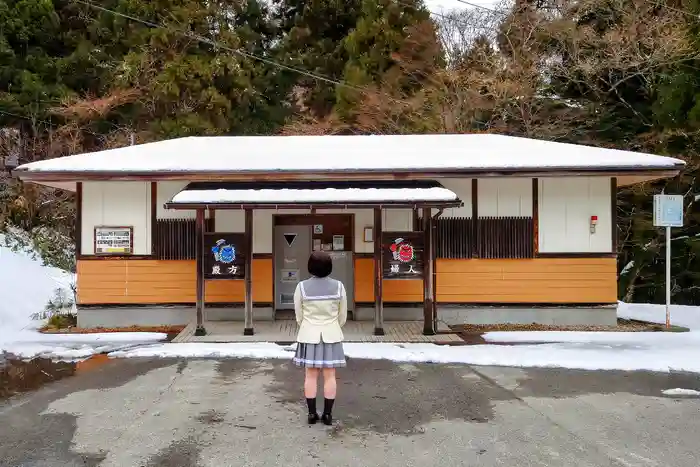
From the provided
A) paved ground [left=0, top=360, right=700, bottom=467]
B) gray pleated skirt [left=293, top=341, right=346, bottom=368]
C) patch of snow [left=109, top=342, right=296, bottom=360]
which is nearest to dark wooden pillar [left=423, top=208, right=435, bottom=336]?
paved ground [left=0, top=360, right=700, bottom=467]

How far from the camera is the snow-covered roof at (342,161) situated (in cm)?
998

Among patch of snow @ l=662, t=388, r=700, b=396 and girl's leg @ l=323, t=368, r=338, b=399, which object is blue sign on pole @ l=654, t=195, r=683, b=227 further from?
girl's leg @ l=323, t=368, r=338, b=399

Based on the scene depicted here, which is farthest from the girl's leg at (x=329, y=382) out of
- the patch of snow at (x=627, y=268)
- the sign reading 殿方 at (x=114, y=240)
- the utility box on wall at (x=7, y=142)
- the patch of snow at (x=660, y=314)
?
the utility box on wall at (x=7, y=142)

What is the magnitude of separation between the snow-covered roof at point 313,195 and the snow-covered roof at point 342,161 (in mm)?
287

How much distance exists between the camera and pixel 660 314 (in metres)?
12.6

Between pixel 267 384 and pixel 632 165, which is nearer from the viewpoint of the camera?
pixel 267 384

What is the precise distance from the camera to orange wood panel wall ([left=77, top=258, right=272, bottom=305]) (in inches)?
421

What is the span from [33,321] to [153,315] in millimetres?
2652

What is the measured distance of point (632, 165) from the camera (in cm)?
995

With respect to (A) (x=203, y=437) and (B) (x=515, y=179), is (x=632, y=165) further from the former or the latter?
(A) (x=203, y=437)

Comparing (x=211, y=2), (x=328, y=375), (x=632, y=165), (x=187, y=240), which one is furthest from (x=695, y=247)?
(x=211, y=2)

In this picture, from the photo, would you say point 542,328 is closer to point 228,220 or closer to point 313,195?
point 313,195

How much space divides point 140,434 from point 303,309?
1.72 meters

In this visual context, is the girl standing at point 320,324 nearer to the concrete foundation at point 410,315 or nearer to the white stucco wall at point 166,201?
the concrete foundation at point 410,315
